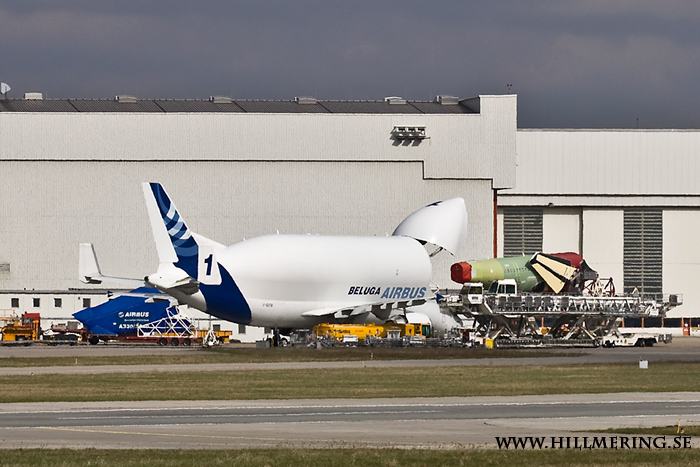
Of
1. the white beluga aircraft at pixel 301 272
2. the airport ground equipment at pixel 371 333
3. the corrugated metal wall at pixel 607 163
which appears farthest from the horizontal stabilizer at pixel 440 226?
the corrugated metal wall at pixel 607 163

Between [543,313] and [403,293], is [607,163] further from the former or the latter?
[543,313]

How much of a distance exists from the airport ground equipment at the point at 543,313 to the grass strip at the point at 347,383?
22.4m

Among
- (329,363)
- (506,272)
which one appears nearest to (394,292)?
(506,272)

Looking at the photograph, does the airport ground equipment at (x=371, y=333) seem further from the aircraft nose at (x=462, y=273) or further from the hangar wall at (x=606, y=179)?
the hangar wall at (x=606, y=179)

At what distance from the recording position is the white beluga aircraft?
6844 cm

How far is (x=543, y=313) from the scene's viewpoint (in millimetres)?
77000

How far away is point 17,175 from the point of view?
99875 millimetres

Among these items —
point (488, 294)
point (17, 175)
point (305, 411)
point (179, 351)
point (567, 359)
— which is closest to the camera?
point (305, 411)

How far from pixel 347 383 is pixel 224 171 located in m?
59.8

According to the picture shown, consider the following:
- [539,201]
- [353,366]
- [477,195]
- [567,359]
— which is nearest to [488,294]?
[567,359]

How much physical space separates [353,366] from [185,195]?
49.7 metres

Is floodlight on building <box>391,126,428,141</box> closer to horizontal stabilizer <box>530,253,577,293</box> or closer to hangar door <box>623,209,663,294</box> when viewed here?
hangar door <box>623,209,663,294</box>

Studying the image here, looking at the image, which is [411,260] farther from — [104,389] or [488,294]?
[104,389]

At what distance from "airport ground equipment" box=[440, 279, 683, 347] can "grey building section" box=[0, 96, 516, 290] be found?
25.5 meters
